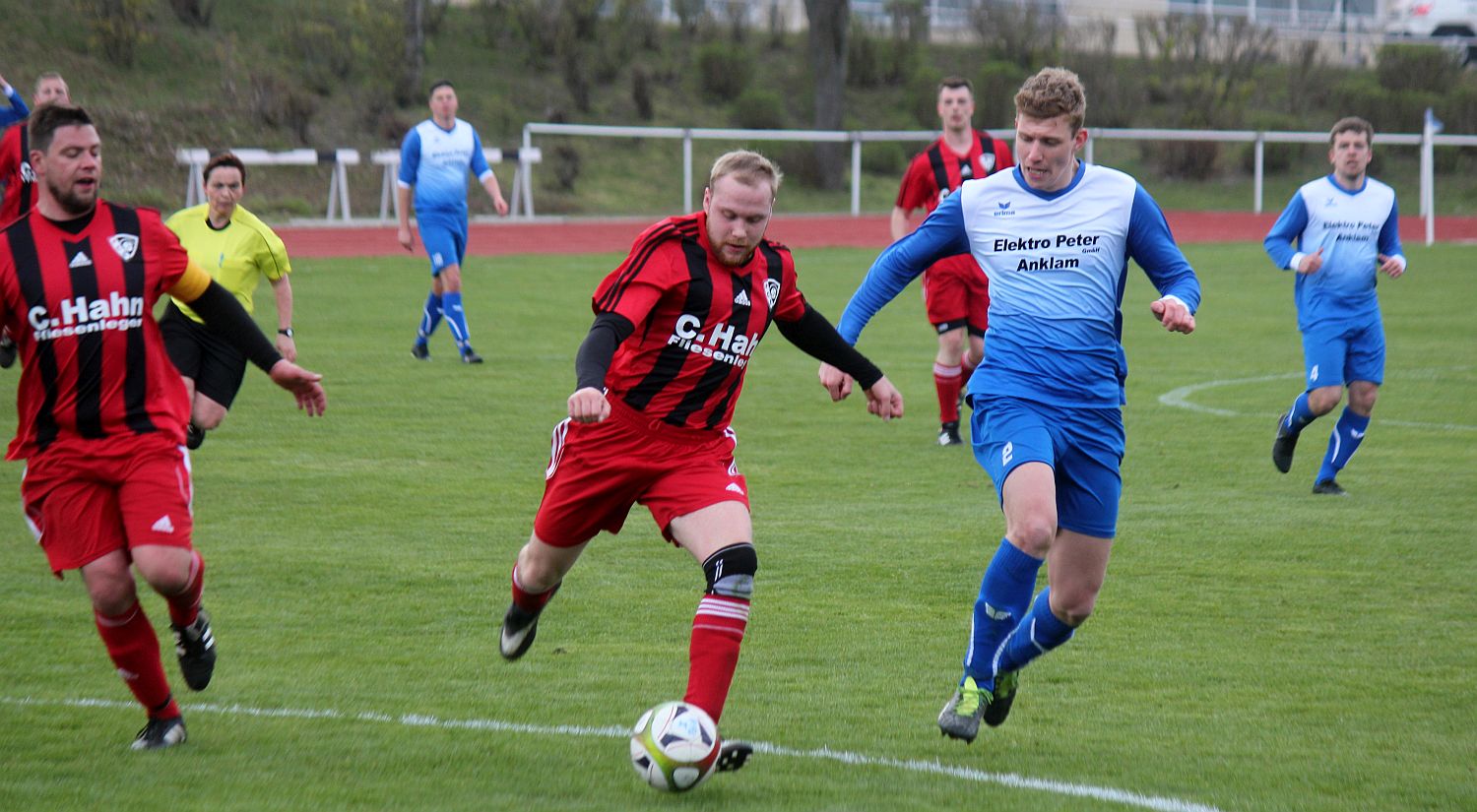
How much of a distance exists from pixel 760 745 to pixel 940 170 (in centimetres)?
669

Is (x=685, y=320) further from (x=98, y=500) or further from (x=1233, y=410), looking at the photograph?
(x=1233, y=410)

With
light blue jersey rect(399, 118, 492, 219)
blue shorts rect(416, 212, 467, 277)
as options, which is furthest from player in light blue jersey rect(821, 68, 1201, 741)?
light blue jersey rect(399, 118, 492, 219)

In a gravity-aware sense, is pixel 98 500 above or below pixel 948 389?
above

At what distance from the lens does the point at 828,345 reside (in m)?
5.14

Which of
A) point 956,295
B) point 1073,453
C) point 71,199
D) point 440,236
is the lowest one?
point 1073,453

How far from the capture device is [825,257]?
2355 cm

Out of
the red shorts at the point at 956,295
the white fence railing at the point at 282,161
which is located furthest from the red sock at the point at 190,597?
the white fence railing at the point at 282,161

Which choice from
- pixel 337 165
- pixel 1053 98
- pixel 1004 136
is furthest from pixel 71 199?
pixel 1004 136

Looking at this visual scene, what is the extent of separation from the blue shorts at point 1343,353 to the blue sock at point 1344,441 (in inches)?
8.4

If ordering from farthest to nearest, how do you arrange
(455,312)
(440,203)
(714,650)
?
(440,203)
(455,312)
(714,650)

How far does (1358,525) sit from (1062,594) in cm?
386

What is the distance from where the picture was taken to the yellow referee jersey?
8570 millimetres

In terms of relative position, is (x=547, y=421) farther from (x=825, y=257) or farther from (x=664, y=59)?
(x=664, y=59)

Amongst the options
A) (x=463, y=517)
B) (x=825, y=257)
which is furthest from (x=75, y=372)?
(x=825, y=257)
